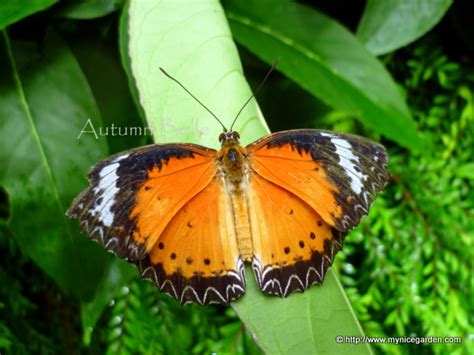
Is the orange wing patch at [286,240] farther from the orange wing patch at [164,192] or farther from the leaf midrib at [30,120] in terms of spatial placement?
the leaf midrib at [30,120]

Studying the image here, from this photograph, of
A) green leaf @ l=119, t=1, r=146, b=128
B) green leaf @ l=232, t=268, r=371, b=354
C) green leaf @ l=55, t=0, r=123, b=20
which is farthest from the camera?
green leaf @ l=55, t=0, r=123, b=20

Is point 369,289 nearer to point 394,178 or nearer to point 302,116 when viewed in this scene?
point 394,178

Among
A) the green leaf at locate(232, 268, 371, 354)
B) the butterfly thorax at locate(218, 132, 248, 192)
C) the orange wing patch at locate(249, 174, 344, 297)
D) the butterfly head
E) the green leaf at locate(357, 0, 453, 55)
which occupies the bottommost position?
the green leaf at locate(232, 268, 371, 354)

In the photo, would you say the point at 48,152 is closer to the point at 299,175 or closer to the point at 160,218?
the point at 160,218

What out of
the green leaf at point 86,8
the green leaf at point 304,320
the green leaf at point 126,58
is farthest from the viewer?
the green leaf at point 86,8

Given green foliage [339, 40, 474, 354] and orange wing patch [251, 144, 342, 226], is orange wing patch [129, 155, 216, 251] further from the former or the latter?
green foliage [339, 40, 474, 354]

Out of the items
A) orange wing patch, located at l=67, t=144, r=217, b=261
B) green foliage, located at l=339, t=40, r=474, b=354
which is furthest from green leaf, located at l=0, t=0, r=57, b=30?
green foliage, located at l=339, t=40, r=474, b=354

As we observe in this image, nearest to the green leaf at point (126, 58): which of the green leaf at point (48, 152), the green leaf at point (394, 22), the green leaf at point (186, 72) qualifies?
the green leaf at point (186, 72)
